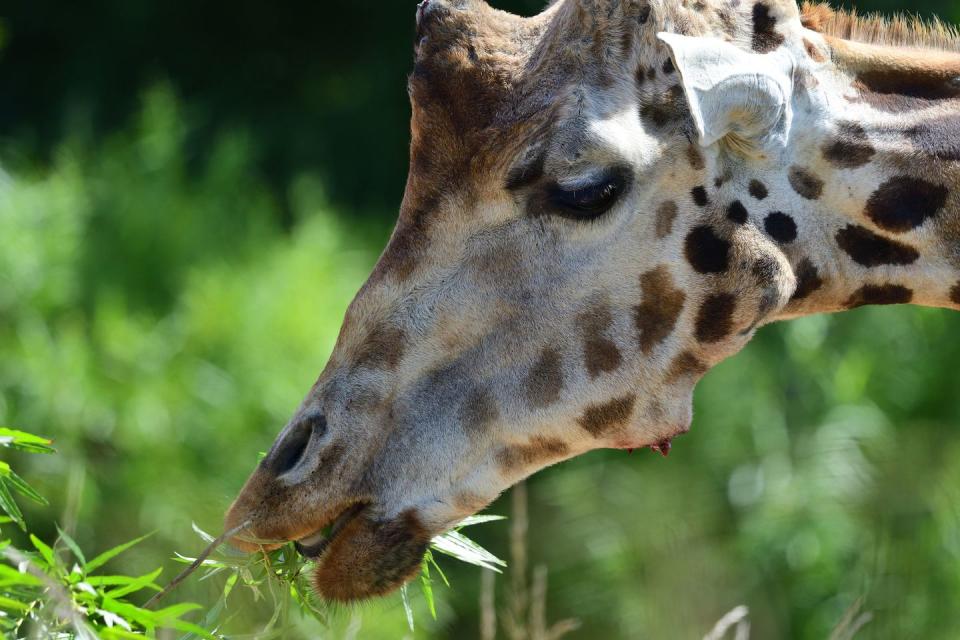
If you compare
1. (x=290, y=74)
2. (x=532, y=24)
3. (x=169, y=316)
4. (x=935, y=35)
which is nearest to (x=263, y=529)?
(x=532, y=24)

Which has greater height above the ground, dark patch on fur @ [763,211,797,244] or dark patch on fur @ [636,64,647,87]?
dark patch on fur @ [636,64,647,87]

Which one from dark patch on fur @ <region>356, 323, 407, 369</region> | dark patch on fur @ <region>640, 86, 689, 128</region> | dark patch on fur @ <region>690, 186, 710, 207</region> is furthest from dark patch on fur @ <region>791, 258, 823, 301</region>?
dark patch on fur @ <region>356, 323, 407, 369</region>

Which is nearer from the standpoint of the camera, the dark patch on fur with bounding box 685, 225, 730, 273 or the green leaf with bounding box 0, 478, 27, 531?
the green leaf with bounding box 0, 478, 27, 531

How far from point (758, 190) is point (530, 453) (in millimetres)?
704

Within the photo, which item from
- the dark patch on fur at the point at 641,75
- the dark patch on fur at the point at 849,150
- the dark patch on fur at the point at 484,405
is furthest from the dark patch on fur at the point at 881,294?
the dark patch on fur at the point at 484,405

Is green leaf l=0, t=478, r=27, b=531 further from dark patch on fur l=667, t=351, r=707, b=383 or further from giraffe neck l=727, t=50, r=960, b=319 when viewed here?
giraffe neck l=727, t=50, r=960, b=319

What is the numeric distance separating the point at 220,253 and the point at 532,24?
575 centimetres

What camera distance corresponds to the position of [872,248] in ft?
9.31

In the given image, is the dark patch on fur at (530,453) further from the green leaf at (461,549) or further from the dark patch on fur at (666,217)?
the dark patch on fur at (666,217)

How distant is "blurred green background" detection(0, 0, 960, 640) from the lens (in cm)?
707

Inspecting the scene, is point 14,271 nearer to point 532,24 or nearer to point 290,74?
point 290,74

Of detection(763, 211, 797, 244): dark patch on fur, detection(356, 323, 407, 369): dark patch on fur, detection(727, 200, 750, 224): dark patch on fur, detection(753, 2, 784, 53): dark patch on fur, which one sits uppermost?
detection(753, 2, 784, 53): dark patch on fur

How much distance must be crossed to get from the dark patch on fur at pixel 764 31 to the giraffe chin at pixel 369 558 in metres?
1.19

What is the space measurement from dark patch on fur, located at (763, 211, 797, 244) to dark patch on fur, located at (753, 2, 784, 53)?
0.35 m
